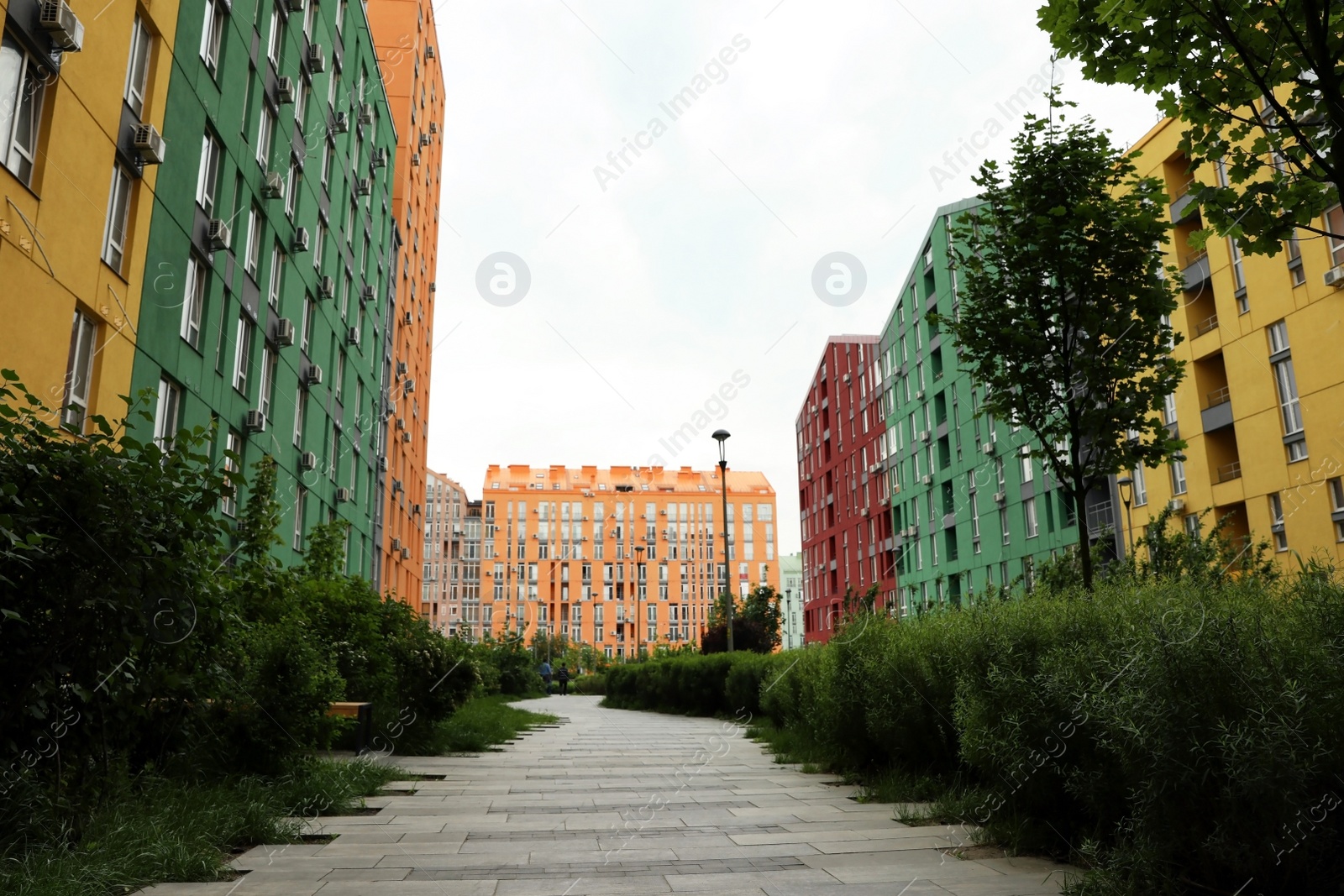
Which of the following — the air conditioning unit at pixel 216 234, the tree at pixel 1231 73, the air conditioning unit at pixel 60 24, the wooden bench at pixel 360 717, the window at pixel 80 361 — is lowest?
the wooden bench at pixel 360 717

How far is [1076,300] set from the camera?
10250 mm

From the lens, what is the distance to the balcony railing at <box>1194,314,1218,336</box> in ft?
94.8

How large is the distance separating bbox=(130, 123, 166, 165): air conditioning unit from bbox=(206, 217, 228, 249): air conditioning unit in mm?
3427

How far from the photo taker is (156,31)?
49.7 feet

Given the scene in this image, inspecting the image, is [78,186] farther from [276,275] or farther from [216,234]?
[276,275]

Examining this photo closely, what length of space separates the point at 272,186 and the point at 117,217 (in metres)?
7.50

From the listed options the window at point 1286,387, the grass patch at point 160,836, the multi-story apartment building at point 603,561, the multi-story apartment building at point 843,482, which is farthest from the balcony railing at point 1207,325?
the multi-story apartment building at point 603,561

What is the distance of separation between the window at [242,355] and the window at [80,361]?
6.71 meters

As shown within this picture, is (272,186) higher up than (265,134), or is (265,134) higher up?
(265,134)

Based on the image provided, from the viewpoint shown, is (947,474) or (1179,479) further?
(947,474)

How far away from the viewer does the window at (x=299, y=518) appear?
83.9ft

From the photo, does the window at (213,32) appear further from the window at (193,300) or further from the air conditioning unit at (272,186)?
the window at (193,300)

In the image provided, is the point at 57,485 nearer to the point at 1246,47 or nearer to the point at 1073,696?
the point at 1073,696

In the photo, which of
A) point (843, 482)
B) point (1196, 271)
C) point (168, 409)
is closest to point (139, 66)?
point (168, 409)
